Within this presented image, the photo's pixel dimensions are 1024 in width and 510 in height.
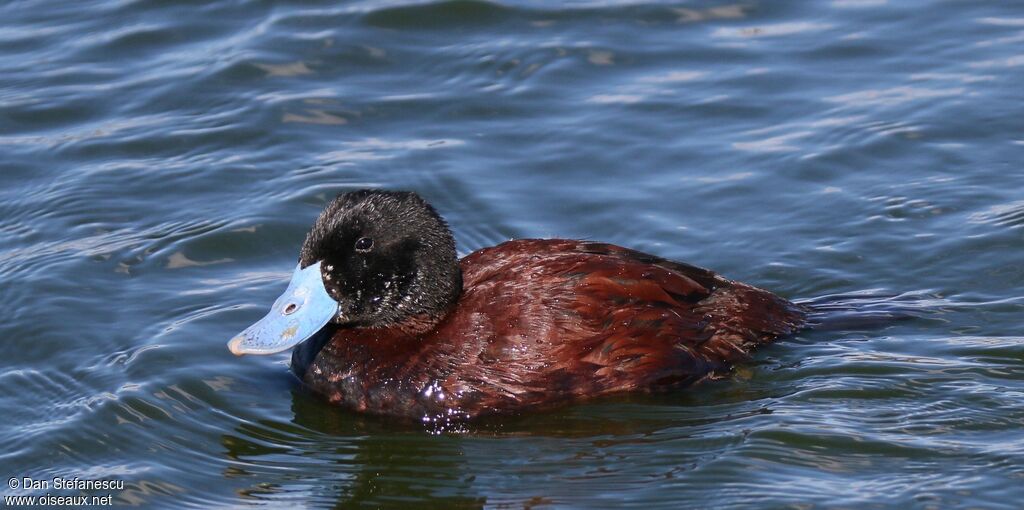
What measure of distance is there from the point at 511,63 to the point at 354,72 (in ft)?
4.00

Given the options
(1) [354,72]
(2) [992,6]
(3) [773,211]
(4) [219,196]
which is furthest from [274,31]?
(2) [992,6]

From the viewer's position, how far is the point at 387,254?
23.8 ft

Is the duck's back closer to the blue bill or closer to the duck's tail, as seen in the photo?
the blue bill

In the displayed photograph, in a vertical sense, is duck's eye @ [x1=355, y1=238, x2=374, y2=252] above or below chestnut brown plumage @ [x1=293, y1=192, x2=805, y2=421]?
above

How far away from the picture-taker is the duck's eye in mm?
7211

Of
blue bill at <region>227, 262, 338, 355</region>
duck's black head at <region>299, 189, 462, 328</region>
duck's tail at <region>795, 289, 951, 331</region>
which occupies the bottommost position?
duck's tail at <region>795, 289, 951, 331</region>

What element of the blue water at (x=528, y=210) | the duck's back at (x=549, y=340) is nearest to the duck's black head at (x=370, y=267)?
the duck's back at (x=549, y=340)

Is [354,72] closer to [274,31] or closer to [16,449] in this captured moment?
[274,31]

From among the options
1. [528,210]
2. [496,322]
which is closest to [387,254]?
[496,322]

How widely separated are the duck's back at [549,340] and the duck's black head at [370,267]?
0.16 meters

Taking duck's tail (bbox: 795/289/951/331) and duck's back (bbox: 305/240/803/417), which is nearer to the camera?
duck's back (bbox: 305/240/803/417)

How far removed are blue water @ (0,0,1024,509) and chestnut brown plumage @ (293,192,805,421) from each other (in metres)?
0.14

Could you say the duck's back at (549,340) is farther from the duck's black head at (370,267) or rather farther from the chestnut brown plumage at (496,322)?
the duck's black head at (370,267)

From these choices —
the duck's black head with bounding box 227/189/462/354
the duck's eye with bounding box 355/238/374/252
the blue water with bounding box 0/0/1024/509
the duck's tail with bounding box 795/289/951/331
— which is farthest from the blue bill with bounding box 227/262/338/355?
the duck's tail with bounding box 795/289/951/331
